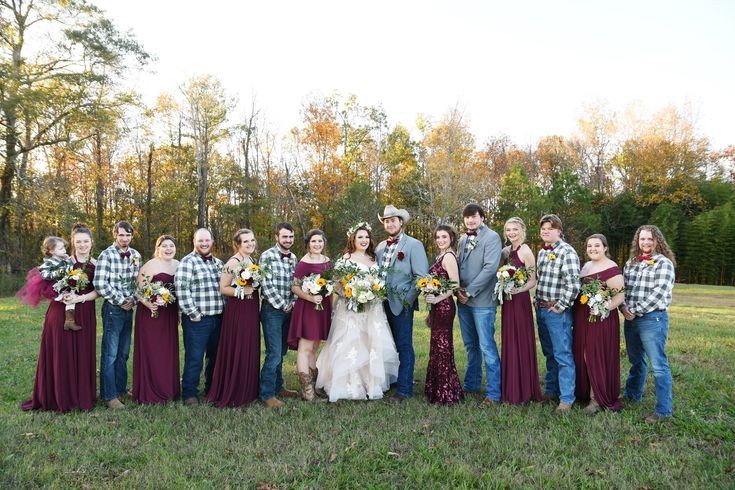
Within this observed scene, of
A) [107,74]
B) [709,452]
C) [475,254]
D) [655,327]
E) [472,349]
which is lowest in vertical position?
[709,452]

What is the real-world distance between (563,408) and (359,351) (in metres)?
2.63

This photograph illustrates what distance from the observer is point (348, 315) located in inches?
272

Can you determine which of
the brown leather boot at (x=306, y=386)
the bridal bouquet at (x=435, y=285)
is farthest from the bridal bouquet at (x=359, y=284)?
the brown leather boot at (x=306, y=386)

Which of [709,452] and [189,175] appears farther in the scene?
[189,175]

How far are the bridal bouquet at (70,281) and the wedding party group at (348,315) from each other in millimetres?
17

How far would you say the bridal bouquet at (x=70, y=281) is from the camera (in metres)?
6.13

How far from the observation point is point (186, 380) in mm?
6703

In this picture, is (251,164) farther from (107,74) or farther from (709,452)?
(709,452)

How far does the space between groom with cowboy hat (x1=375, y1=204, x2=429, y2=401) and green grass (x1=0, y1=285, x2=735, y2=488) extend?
1.63ft

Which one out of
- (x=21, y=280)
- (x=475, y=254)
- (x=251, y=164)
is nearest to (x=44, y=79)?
(x=21, y=280)

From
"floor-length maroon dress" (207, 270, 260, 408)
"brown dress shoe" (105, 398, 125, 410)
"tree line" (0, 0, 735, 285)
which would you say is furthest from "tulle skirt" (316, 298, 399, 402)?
"tree line" (0, 0, 735, 285)

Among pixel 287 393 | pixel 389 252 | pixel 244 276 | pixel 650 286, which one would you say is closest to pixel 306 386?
pixel 287 393

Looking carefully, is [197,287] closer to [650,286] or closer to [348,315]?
[348,315]

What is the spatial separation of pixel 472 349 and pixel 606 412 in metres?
1.85
